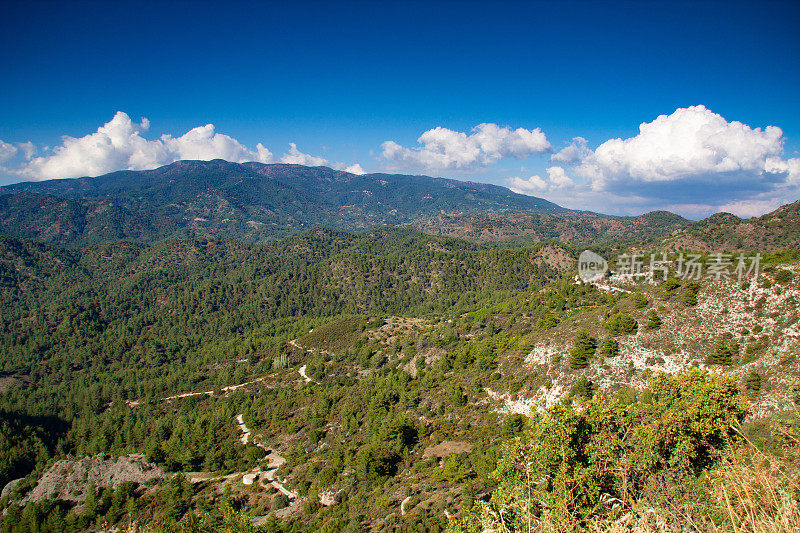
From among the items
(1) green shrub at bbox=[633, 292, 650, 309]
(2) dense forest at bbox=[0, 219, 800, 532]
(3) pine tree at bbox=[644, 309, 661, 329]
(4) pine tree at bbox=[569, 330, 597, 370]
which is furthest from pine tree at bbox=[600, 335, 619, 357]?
(1) green shrub at bbox=[633, 292, 650, 309]

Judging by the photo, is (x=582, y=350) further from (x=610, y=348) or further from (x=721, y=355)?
(x=721, y=355)

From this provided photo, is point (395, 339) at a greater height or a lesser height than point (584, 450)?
lesser

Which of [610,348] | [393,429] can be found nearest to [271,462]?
[393,429]

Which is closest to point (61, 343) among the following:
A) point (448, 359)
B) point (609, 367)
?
point (448, 359)

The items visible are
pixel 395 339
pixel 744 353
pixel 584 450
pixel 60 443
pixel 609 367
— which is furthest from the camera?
pixel 395 339

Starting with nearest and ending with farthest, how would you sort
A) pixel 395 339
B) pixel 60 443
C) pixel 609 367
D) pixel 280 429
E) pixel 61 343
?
pixel 609 367 → pixel 280 429 → pixel 60 443 → pixel 395 339 → pixel 61 343

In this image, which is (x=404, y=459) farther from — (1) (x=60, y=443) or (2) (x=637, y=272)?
(1) (x=60, y=443)

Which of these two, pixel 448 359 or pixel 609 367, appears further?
pixel 448 359

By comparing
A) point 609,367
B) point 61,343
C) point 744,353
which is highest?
point 744,353
